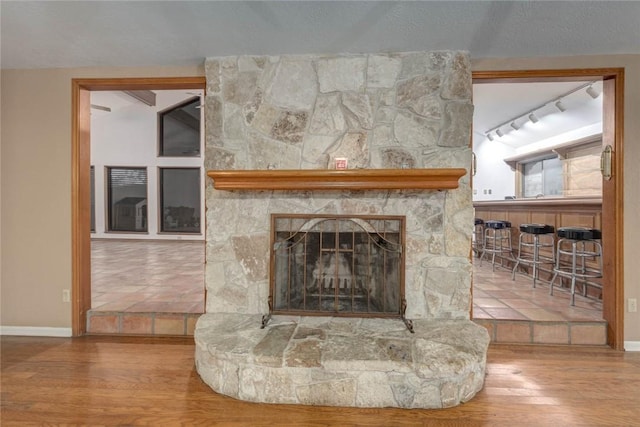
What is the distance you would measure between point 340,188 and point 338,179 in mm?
68

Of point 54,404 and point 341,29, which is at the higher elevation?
point 341,29

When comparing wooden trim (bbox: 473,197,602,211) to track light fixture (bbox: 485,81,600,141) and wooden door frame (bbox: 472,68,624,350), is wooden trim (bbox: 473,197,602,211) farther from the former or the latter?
track light fixture (bbox: 485,81,600,141)

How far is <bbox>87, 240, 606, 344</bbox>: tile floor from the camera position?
2.25 m

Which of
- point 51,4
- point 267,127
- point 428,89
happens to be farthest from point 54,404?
point 428,89

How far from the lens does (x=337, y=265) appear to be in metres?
2.08

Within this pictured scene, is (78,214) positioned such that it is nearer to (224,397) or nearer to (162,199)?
(224,397)

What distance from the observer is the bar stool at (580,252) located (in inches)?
103

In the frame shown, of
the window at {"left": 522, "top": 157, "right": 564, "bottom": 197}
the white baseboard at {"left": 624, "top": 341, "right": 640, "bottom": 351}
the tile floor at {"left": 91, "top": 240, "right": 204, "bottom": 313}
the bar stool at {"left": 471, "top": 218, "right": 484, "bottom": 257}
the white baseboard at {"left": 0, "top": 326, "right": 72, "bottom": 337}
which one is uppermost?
the window at {"left": 522, "top": 157, "right": 564, "bottom": 197}

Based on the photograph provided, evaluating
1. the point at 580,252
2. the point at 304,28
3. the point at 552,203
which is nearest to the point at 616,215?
the point at 580,252

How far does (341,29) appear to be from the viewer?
1.83 metres

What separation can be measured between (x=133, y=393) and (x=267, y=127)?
5.91 feet

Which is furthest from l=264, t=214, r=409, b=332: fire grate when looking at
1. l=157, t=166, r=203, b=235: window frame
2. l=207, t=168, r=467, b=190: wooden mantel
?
l=157, t=166, r=203, b=235: window frame

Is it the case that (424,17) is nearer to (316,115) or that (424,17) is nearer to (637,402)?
(316,115)

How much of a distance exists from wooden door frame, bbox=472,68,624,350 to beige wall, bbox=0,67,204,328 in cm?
318
